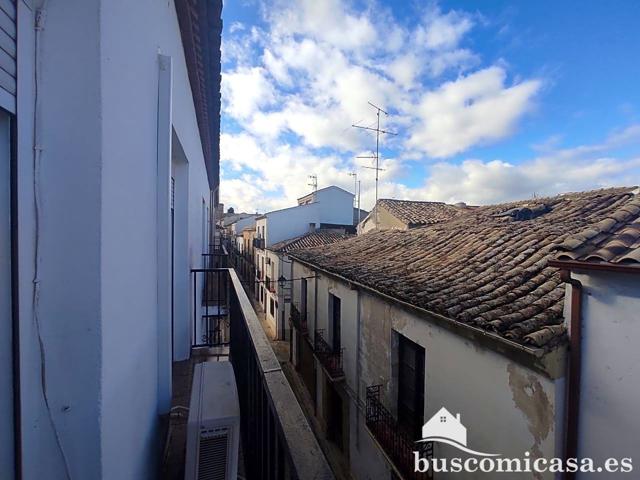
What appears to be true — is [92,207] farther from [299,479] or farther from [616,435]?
[616,435]

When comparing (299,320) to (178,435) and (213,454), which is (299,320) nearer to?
(178,435)

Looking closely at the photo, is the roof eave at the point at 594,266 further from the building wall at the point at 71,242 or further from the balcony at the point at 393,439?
the building wall at the point at 71,242

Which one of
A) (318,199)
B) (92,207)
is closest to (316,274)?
(92,207)

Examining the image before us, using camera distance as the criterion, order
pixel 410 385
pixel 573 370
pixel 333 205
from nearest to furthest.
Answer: pixel 573 370 < pixel 410 385 < pixel 333 205

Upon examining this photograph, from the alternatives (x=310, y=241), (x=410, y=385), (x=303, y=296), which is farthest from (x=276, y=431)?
(x=310, y=241)

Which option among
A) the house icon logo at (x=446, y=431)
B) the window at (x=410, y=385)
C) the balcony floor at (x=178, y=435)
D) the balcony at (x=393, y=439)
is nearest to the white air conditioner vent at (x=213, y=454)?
the balcony floor at (x=178, y=435)

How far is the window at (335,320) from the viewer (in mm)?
8977

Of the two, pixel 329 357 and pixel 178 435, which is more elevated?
pixel 178 435

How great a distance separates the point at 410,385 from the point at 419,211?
11.6 m

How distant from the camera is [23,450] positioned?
0.94m

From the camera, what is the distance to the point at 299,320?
12.4 meters

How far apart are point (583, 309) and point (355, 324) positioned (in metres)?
4.82

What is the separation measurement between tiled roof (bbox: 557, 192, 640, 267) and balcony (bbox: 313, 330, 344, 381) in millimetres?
5987

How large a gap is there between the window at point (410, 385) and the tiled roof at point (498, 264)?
3.82 feet
